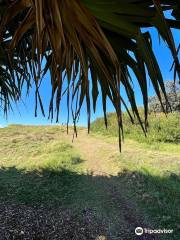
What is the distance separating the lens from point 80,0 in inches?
113

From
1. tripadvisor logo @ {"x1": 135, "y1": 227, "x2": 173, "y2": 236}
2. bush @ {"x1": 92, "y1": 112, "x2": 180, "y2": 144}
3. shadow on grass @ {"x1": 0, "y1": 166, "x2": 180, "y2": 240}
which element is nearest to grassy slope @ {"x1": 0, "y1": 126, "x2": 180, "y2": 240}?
shadow on grass @ {"x1": 0, "y1": 166, "x2": 180, "y2": 240}

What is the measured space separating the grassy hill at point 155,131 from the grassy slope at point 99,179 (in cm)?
79

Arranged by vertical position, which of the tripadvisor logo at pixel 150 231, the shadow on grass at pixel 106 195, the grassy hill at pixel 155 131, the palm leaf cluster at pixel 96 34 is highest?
the palm leaf cluster at pixel 96 34

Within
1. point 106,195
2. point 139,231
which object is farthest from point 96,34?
point 106,195

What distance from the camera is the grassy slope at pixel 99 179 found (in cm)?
672

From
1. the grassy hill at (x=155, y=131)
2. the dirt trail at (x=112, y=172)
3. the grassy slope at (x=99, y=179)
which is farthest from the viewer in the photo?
the grassy hill at (x=155, y=131)

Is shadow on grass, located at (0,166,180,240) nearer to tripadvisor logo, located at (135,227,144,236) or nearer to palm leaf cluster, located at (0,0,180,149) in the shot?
tripadvisor logo, located at (135,227,144,236)

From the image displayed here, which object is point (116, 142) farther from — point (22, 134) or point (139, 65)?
point (139, 65)

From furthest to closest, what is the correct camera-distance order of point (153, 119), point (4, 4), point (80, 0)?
point (153, 119)
point (4, 4)
point (80, 0)

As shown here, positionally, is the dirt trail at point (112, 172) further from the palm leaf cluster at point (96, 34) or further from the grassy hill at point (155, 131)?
the palm leaf cluster at point (96, 34)

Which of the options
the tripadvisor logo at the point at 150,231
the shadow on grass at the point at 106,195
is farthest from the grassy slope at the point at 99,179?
the tripadvisor logo at the point at 150,231

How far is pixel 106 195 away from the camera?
25.3ft

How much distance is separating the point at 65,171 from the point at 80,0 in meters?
6.96

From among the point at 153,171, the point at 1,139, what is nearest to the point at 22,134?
the point at 1,139
